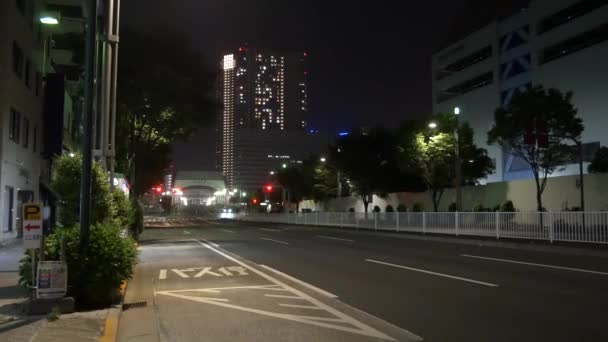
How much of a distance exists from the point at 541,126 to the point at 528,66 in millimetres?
38350

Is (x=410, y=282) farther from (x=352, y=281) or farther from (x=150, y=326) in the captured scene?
(x=150, y=326)

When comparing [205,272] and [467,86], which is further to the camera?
[467,86]

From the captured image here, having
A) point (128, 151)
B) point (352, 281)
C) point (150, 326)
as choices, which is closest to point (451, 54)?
point (128, 151)

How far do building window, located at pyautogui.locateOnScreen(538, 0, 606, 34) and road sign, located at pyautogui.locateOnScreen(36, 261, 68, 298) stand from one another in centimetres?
5973

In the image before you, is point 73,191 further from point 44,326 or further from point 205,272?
point 205,272

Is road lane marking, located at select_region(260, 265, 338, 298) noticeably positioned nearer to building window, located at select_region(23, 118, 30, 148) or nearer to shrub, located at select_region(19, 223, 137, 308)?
shrub, located at select_region(19, 223, 137, 308)

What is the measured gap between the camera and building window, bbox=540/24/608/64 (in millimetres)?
55250

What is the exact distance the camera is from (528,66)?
216 feet

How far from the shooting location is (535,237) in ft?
77.7

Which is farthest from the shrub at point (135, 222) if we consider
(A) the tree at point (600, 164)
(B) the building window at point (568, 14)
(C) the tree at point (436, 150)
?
(B) the building window at point (568, 14)

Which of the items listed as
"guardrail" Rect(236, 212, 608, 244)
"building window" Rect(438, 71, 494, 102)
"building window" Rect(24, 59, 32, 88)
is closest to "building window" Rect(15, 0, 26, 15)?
"building window" Rect(24, 59, 32, 88)

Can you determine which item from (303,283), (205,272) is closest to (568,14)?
(205,272)

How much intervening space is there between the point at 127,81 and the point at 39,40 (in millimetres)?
5020

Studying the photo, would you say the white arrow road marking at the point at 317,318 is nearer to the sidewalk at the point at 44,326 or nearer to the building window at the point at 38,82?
the sidewalk at the point at 44,326
